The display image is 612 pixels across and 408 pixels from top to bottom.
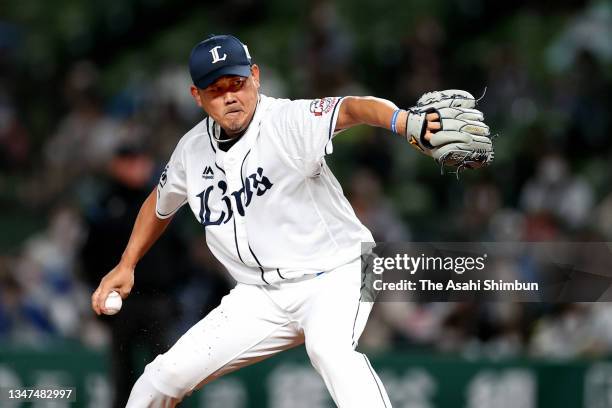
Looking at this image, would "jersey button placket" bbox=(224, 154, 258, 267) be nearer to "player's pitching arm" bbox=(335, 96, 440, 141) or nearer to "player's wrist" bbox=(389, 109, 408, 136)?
"player's pitching arm" bbox=(335, 96, 440, 141)

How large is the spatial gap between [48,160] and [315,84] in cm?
287

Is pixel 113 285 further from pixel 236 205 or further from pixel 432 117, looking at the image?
pixel 432 117

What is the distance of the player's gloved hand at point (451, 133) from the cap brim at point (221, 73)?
2.57ft

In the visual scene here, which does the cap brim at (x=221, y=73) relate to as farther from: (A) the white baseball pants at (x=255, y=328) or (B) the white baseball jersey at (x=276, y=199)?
(A) the white baseball pants at (x=255, y=328)

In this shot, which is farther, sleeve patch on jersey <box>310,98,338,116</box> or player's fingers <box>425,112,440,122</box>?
sleeve patch on jersey <box>310,98,338,116</box>

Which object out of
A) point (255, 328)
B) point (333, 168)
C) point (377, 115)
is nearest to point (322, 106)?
point (377, 115)

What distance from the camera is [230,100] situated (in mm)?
4766

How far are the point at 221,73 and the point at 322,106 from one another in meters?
0.45

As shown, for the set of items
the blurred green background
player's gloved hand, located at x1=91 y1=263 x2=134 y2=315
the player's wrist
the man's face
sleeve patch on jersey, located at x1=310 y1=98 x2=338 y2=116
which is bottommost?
player's gloved hand, located at x1=91 y1=263 x2=134 y2=315

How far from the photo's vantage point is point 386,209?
956cm

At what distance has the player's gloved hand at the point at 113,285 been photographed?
5.09 m

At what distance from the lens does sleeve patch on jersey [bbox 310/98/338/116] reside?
15.2ft

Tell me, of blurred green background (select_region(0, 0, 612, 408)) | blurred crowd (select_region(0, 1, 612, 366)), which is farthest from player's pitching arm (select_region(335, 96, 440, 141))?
blurred crowd (select_region(0, 1, 612, 366))

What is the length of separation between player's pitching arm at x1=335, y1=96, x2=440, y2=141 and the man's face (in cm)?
44
